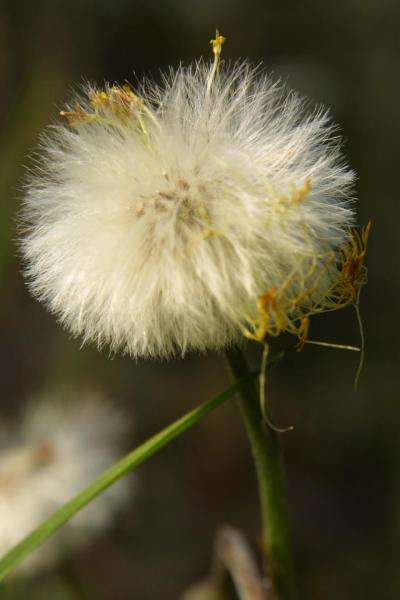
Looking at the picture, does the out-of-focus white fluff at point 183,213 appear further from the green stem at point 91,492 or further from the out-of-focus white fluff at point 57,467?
the out-of-focus white fluff at point 57,467

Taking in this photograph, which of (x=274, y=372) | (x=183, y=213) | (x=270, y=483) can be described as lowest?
(x=274, y=372)

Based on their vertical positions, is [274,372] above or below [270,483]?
below

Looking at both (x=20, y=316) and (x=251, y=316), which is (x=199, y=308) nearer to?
(x=251, y=316)

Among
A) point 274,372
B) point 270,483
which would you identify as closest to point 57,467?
point 270,483

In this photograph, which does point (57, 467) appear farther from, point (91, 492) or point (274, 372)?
point (274, 372)

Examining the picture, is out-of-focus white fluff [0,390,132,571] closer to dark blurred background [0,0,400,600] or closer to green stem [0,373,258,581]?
green stem [0,373,258,581]

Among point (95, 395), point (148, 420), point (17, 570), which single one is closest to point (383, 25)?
point (148, 420)
